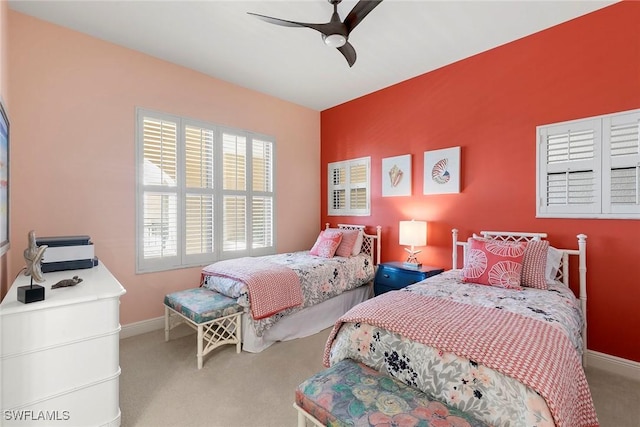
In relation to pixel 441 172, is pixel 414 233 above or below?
below

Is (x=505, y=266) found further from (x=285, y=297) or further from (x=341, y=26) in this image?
(x=341, y=26)

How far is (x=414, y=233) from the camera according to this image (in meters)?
3.51

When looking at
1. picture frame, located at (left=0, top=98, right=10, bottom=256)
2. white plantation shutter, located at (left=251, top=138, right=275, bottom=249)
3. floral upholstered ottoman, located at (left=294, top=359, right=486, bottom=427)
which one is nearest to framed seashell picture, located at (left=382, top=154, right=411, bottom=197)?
white plantation shutter, located at (left=251, top=138, right=275, bottom=249)

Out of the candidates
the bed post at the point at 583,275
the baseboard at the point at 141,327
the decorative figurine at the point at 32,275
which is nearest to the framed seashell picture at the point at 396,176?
the bed post at the point at 583,275

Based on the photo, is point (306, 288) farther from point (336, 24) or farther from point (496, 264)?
point (336, 24)

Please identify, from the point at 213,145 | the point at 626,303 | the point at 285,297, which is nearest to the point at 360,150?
the point at 213,145

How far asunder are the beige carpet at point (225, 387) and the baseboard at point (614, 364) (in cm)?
9

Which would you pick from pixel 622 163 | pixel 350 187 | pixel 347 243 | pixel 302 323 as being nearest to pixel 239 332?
pixel 302 323

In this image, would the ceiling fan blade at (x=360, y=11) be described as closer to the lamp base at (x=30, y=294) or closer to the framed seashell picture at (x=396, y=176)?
the framed seashell picture at (x=396, y=176)

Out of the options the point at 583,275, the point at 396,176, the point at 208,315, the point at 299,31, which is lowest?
the point at 208,315

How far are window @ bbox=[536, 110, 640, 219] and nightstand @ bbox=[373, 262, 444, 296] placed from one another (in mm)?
1238

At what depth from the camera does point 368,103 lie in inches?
171

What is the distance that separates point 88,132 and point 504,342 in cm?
384

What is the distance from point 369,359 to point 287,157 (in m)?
3.52
